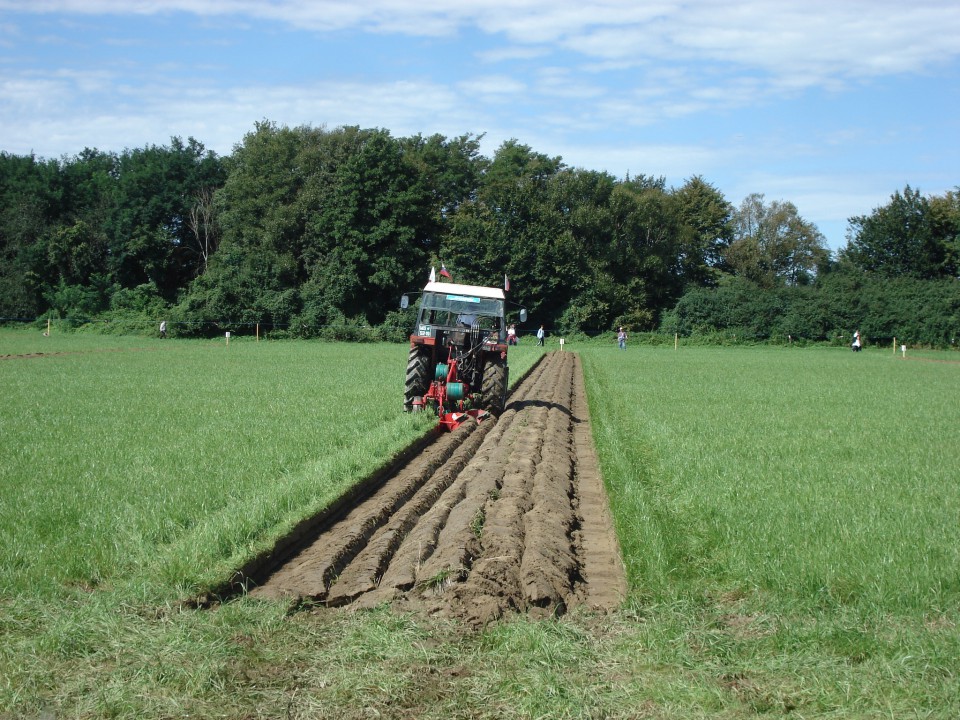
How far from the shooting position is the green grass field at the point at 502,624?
4363mm

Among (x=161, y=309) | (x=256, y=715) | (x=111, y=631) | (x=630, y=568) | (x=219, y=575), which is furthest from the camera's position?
(x=161, y=309)

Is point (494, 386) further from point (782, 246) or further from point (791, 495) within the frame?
point (782, 246)

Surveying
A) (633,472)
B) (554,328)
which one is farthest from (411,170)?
(633,472)

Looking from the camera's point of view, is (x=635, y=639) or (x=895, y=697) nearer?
(x=895, y=697)

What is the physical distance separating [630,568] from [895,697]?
7.72 feet

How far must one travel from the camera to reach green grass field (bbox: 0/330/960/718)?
4.36m

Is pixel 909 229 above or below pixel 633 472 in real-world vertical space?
above

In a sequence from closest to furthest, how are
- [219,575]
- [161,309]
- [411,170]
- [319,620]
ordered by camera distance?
[319,620] → [219,575] → [161,309] → [411,170]

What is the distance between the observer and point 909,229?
62250 mm

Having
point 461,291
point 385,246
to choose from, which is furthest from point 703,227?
point 461,291

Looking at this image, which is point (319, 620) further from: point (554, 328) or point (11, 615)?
point (554, 328)

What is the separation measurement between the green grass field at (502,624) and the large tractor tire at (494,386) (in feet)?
7.17

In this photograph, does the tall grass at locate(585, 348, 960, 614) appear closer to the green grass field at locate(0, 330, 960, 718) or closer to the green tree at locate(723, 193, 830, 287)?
the green grass field at locate(0, 330, 960, 718)

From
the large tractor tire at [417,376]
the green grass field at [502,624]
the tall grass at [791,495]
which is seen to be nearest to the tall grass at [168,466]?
the green grass field at [502,624]
